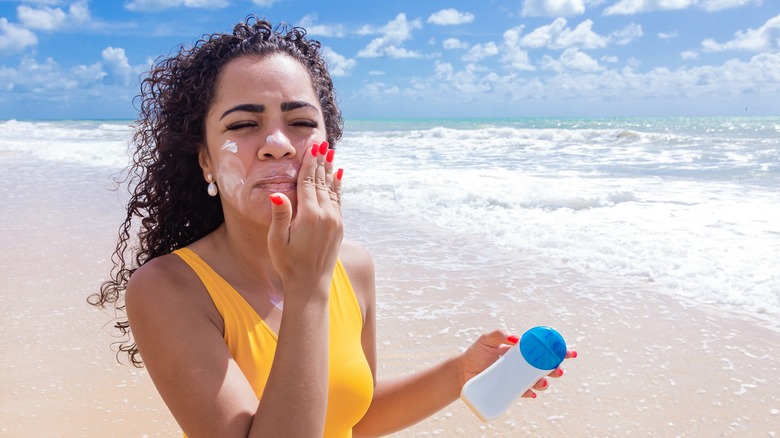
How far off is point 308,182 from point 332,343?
527 millimetres

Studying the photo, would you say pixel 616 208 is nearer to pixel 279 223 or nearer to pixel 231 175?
pixel 231 175

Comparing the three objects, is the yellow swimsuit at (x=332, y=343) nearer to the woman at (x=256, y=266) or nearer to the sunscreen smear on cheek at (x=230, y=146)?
the woman at (x=256, y=266)

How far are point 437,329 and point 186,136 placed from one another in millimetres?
3007

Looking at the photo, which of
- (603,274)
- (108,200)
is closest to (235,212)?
(603,274)

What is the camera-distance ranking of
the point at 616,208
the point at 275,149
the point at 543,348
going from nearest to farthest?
1. the point at 543,348
2. the point at 275,149
3. the point at 616,208

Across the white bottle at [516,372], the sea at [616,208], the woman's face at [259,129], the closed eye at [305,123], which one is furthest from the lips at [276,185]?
the sea at [616,208]

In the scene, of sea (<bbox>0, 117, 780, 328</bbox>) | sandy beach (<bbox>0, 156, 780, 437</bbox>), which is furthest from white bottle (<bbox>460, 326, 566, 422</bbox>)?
sea (<bbox>0, 117, 780, 328</bbox>)

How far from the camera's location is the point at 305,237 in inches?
59.1

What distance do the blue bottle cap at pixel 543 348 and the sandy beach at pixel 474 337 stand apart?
6.20 feet

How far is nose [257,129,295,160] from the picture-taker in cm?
174

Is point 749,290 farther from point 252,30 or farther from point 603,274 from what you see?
point 252,30

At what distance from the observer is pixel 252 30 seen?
199 cm

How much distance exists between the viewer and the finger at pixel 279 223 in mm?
1511

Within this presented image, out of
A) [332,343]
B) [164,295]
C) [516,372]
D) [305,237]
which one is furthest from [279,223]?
[516,372]
